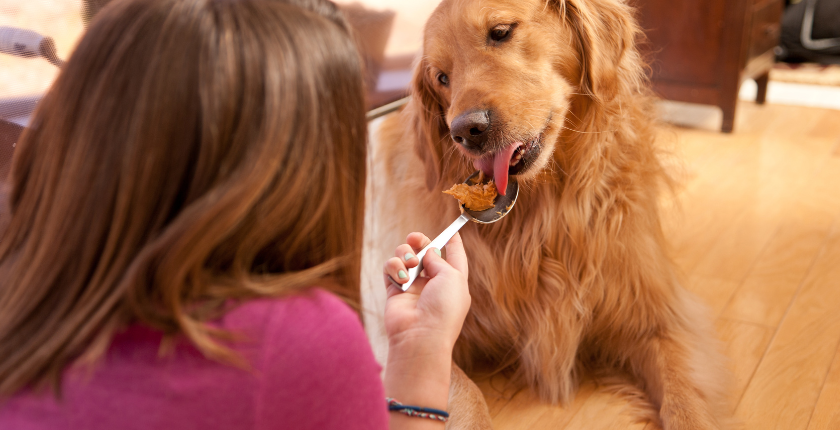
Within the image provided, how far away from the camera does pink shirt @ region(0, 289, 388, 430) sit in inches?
27.9

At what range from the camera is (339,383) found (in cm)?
78

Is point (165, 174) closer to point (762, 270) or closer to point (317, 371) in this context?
point (317, 371)

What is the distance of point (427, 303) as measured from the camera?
103cm

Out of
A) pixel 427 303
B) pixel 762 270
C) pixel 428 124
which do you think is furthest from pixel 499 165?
pixel 762 270

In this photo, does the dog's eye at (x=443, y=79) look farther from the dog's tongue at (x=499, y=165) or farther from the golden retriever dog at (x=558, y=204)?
the dog's tongue at (x=499, y=165)

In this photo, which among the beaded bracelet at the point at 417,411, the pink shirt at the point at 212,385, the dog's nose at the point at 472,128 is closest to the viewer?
the pink shirt at the point at 212,385

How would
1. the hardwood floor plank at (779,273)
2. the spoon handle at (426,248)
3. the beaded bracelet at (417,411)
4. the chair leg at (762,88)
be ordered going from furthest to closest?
1. the chair leg at (762,88)
2. the hardwood floor plank at (779,273)
3. the spoon handle at (426,248)
4. the beaded bracelet at (417,411)

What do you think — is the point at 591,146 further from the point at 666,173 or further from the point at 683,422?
the point at 683,422

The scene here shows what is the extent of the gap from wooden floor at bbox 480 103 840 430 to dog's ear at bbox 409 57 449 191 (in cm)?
54

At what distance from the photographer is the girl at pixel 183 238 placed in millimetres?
713

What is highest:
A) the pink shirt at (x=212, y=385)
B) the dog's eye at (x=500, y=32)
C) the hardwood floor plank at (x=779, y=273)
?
the dog's eye at (x=500, y=32)

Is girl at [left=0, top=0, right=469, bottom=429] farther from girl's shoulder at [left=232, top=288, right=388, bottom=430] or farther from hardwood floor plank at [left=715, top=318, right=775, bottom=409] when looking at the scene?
hardwood floor plank at [left=715, top=318, right=775, bottom=409]

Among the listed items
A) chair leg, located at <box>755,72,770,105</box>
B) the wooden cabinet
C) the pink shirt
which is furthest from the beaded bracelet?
chair leg, located at <box>755,72,770,105</box>

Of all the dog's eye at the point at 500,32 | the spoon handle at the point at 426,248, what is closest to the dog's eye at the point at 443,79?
the dog's eye at the point at 500,32
